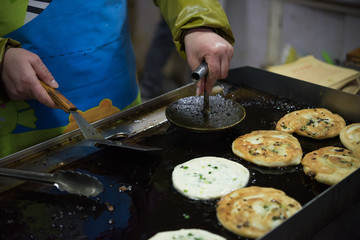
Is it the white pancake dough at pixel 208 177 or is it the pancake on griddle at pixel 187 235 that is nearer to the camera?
the pancake on griddle at pixel 187 235

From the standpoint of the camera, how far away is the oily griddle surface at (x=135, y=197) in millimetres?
1506

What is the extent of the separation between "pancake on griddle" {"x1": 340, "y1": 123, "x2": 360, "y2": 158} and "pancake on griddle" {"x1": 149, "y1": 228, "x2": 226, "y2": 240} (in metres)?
0.96

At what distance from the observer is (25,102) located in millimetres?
2125

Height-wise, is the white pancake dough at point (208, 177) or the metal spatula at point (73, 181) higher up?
the metal spatula at point (73, 181)

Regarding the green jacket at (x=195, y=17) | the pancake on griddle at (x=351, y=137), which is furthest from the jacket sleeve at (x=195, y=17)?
the pancake on griddle at (x=351, y=137)

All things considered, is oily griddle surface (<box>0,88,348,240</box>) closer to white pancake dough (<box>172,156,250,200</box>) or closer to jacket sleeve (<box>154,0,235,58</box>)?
white pancake dough (<box>172,156,250,200</box>)

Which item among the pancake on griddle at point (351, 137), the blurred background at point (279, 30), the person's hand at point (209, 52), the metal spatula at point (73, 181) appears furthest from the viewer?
the blurred background at point (279, 30)

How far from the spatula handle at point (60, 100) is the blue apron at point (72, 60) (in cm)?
35

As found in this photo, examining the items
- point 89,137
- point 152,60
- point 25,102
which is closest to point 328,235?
point 89,137

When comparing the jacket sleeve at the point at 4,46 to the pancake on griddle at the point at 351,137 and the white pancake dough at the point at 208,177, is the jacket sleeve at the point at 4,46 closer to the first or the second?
the white pancake dough at the point at 208,177

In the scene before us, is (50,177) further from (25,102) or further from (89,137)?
(25,102)

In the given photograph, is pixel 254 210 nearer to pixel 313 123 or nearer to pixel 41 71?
pixel 313 123

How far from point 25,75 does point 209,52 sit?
98cm

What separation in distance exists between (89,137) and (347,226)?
1302 millimetres
